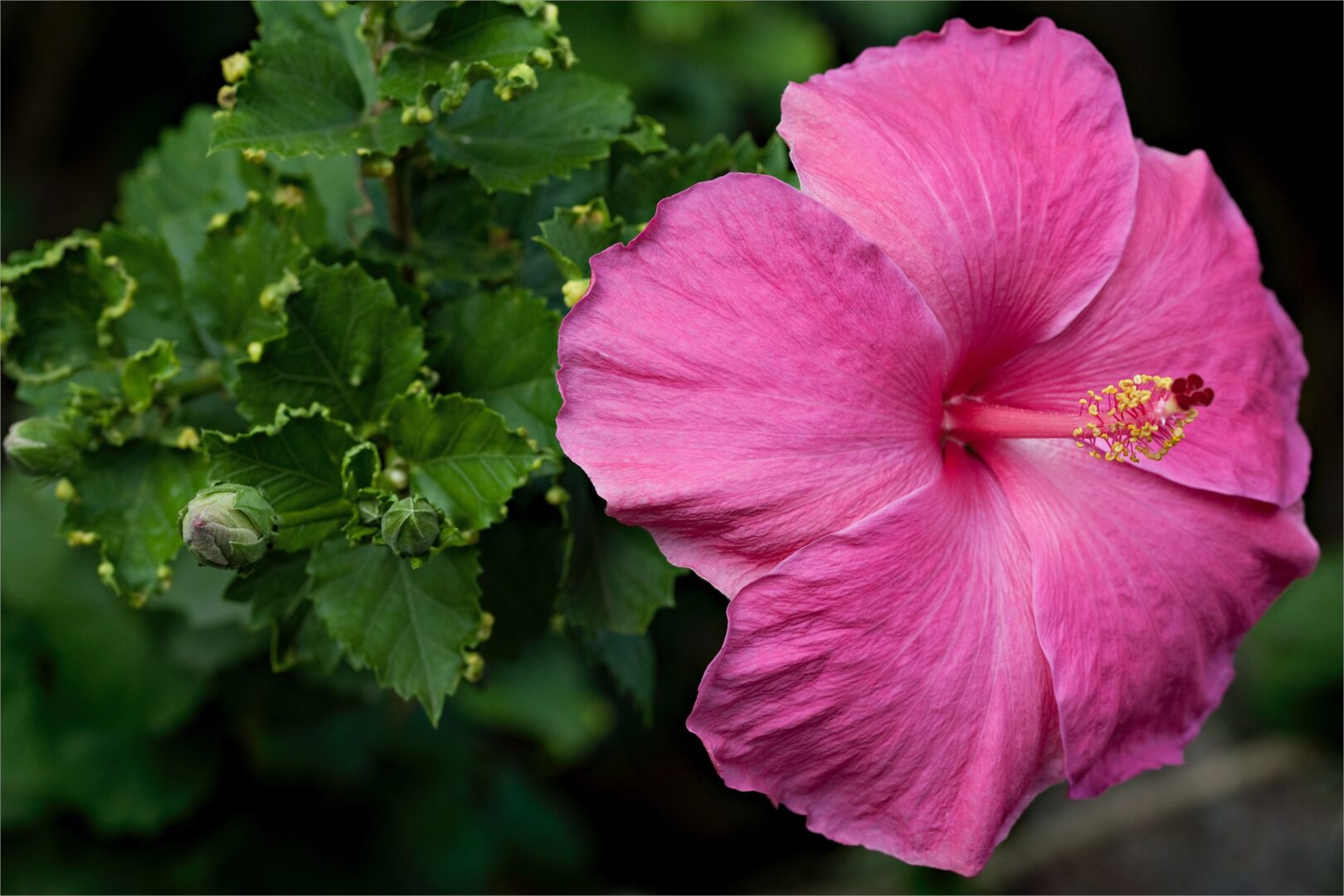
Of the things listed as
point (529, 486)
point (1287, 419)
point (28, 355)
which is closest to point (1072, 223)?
point (1287, 419)

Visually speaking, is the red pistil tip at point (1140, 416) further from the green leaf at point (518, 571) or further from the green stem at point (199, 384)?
the green stem at point (199, 384)

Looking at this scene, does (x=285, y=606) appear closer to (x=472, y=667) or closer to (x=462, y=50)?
(x=472, y=667)

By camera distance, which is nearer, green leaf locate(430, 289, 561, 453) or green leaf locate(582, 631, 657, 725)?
green leaf locate(430, 289, 561, 453)

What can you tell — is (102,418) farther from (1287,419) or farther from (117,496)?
(1287,419)

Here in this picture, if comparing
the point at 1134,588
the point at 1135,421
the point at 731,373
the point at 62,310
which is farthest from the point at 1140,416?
the point at 62,310

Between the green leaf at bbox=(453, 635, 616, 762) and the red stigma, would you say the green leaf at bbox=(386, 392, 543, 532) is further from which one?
the green leaf at bbox=(453, 635, 616, 762)

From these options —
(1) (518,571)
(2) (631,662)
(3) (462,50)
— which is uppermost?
(3) (462,50)

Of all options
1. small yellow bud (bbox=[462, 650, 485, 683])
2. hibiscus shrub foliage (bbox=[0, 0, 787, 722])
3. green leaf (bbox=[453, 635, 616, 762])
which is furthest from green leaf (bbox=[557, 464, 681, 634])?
green leaf (bbox=[453, 635, 616, 762])
